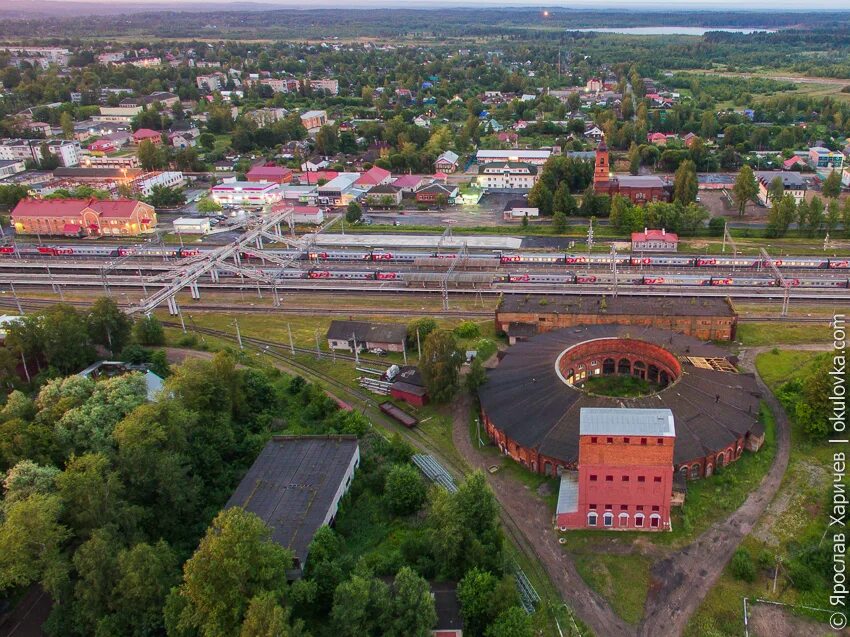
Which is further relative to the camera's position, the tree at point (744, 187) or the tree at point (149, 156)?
the tree at point (149, 156)

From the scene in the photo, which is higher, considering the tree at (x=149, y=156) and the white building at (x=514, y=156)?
the tree at (x=149, y=156)

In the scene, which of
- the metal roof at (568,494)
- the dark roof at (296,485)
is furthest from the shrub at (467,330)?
the metal roof at (568,494)

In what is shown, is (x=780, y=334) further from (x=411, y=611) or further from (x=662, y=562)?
(x=411, y=611)

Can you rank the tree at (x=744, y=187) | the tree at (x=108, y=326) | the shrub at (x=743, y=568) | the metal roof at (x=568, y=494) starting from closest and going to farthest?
the shrub at (x=743, y=568)
the metal roof at (x=568, y=494)
the tree at (x=108, y=326)
the tree at (x=744, y=187)

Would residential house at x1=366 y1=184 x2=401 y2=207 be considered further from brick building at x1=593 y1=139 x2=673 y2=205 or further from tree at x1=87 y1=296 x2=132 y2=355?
tree at x1=87 y1=296 x2=132 y2=355

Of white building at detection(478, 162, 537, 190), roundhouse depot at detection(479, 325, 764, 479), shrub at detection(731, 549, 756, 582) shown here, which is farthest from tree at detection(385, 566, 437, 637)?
white building at detection(478, 162, 537, 190)

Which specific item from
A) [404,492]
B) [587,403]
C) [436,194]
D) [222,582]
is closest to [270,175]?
[436,194]

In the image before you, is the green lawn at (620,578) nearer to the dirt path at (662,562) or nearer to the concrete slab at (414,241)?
the dirt path at (662,562)
